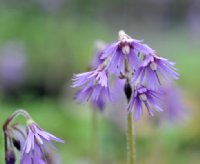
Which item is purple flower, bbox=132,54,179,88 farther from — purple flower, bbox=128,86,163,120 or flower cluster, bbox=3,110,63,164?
flower cluster, bbox=3,110,63,164

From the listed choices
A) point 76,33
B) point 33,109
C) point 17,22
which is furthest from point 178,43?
point 33,109

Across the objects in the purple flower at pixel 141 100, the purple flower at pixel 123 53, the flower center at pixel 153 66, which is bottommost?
the purple flower at pixel 141 100

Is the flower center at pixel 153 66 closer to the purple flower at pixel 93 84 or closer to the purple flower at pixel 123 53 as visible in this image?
the purple flower at pixel 123 53

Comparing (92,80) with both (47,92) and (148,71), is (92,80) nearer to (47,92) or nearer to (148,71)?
(148,71)

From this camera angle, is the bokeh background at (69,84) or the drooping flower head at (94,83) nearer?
the drooping flower head at (94,83)

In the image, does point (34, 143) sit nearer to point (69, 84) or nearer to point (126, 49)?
point (126, 49)

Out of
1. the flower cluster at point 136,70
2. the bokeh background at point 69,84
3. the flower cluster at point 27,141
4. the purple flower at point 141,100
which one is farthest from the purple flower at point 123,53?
the bokeh background at point 69,84
